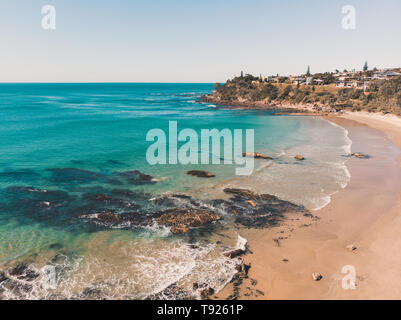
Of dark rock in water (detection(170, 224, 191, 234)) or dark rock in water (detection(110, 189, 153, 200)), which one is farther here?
dark rock in water (detection(110, 189, 153, 200))

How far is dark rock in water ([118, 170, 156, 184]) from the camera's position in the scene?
96.3 ft

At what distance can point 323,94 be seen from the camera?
380ft

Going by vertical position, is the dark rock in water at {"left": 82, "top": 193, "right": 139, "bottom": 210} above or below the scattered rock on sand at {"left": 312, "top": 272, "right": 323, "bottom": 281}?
above

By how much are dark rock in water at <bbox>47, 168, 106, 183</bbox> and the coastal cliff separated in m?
86.7

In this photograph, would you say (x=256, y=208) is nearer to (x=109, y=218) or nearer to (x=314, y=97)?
(x=109, y=218)

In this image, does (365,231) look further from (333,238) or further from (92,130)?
(92,130)

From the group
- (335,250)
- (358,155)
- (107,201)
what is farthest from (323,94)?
(107,201)

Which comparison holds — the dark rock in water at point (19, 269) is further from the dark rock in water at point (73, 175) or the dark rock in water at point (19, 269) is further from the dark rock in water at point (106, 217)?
the dark rock in water at point (73, 175)

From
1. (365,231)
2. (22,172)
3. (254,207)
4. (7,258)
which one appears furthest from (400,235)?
(22,172)

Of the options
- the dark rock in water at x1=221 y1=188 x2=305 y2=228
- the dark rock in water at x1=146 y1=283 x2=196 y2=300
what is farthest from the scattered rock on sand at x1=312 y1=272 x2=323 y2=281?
the dark rock in water at x1=146 y1=283 x2=196 y2=300

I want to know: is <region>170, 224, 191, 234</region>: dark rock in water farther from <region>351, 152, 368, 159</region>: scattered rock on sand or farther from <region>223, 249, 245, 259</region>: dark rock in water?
<region>351, 152, 368, 159</region>: scattered rock on sand

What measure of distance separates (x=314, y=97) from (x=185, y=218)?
111 metres

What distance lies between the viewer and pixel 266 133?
59.4 metres

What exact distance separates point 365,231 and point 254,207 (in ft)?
29.0
